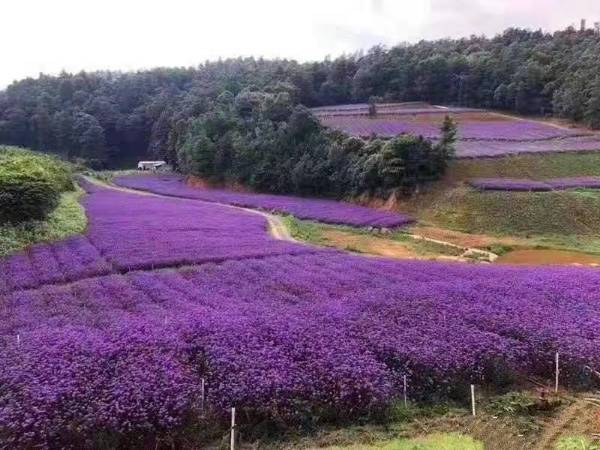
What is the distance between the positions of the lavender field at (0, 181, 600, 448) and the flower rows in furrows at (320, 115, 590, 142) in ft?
133

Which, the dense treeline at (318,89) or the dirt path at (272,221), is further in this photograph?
the dense treeline at (318,89)

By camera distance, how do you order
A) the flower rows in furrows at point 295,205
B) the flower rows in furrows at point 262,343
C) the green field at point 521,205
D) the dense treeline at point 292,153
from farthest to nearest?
the dense treeline at point 292,153
the flower rows in furrows at point 295,205
the green field at point 521,205
the flower rows in furrows at point 262,343

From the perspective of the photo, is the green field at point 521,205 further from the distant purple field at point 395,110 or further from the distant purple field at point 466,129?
the distant purple field at point 395,110

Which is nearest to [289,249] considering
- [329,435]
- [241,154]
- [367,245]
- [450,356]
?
[367,245]

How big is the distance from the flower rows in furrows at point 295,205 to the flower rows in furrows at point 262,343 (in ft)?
71.8

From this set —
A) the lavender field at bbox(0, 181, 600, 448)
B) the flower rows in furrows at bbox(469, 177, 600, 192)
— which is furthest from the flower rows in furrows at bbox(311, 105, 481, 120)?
the lavender field at bbox(0, 181, 600, 448)

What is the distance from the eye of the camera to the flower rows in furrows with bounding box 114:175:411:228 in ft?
156

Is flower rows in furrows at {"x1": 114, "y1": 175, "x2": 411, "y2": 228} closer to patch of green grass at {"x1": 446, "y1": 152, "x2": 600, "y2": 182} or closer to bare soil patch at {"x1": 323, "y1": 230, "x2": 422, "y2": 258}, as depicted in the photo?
bare soil patch at {"x1": 323, "y1": 230, "x2": 422, "y2": 258}

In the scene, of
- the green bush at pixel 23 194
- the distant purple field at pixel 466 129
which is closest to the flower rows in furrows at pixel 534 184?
the distant purple field at pixel 466 129

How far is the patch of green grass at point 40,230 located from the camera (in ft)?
100

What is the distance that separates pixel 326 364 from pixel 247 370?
6.86 feet

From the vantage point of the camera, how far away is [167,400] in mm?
13094

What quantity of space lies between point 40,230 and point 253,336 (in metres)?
22.0

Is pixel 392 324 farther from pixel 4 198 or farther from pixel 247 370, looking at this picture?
pixel 4 198
